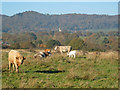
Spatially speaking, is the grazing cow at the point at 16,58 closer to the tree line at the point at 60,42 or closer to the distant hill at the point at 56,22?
the tree line at the point at 60,42

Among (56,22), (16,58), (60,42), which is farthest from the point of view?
(56,22)

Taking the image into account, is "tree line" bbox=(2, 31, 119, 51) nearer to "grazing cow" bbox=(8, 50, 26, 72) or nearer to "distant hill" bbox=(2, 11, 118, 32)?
"grazing cow" bbox=(8, 50, 26, 72)

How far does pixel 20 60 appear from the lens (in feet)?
37.1

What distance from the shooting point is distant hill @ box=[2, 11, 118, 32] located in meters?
157

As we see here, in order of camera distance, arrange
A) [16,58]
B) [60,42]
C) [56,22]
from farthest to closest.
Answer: [56,22] < [60,42] < [16,58]

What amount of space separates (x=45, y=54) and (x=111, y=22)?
6511 inches

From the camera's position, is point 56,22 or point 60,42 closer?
point 60,42

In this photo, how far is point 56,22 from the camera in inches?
6998

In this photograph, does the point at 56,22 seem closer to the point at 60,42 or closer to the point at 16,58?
the point at 60,42

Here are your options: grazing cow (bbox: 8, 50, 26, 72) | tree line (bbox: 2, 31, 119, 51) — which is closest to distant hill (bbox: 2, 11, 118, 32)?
tree line (bbox: 2, 31, 119, 51)

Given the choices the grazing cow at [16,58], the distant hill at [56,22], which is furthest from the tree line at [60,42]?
the distant hill at [56,22]

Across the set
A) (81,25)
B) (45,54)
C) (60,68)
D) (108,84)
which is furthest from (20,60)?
(81,25)

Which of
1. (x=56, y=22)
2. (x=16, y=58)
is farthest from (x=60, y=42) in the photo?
(x=56, y=22)

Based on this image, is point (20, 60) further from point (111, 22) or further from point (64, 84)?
point (111, 22)
